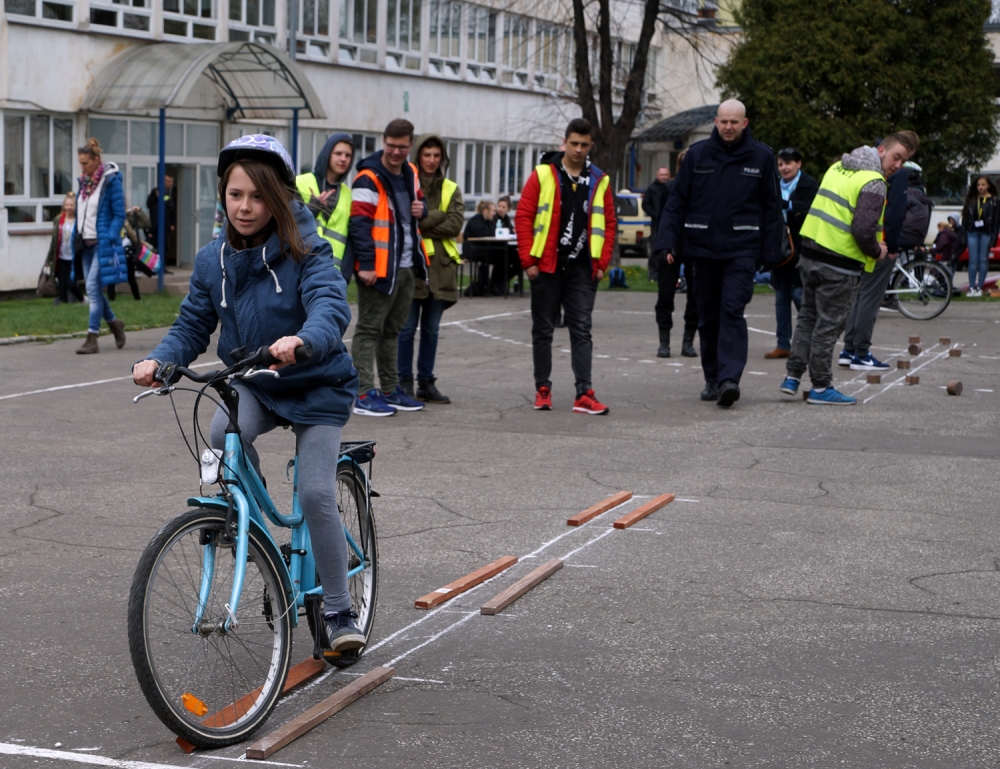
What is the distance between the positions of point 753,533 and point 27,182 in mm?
21922

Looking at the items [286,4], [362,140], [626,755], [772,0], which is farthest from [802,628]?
[772,0]

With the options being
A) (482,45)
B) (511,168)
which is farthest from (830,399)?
(511,168)

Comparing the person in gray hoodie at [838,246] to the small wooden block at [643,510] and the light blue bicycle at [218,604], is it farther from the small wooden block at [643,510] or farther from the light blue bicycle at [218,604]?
the light blue bicycle at [218,604]

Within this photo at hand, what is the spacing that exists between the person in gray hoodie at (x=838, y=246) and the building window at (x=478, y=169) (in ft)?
109

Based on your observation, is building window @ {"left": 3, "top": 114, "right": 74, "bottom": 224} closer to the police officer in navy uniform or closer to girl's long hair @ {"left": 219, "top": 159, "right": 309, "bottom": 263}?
the police officer in navy uniform

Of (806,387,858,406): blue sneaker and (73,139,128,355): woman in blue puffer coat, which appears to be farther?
(73,139,128,355): woman in blue puffer coat

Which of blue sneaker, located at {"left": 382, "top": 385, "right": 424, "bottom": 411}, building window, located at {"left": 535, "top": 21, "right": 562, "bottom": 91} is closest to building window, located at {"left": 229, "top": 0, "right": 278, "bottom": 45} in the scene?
building window, located at {"left": 535, "top": 21, "right": 562, "bottom": 91}

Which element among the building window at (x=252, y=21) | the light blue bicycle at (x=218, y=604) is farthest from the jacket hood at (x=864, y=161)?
the building window at (x=252, y=21)

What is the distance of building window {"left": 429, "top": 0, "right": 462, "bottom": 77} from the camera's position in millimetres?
41844

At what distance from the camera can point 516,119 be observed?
47000 mm

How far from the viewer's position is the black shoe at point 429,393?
11195 mm

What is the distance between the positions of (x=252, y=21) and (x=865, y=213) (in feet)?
82.2

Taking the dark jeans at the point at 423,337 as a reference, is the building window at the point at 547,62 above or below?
above

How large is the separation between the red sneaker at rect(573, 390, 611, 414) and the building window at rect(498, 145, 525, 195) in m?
36.3
